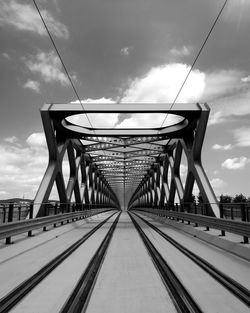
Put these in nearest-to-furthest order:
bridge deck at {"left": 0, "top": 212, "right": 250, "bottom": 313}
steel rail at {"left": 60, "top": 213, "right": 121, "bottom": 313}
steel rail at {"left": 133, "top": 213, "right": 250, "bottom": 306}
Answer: steel rail at {"left": 60, "top": 213, "right": 121, "bottom": 313} → bridge deck at {"left": 0, "top": 212, "right": 250, "bottom": 313} → steel rail at {"left": 133, "top": 213, "right": 250, "bottom": 306}

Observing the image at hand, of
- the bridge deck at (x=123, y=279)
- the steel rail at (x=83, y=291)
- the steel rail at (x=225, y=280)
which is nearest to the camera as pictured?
the steel rail at (x=83, y=291)

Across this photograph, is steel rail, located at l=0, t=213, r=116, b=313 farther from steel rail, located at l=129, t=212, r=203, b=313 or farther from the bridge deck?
steel rail, located at l=129, t=212, r=203, b=313

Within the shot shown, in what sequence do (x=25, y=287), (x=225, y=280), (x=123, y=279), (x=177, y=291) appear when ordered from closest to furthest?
(x=177, y=291), (x=25, y=287), (x=225, y=280), (x=123, y=279)

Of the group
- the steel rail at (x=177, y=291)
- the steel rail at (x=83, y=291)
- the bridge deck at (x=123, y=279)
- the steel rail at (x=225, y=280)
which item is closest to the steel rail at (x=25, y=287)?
the bridge deck at (x=123, y=279)

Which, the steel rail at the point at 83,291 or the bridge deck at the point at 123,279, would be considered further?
the bridge deck at the point at 123,279

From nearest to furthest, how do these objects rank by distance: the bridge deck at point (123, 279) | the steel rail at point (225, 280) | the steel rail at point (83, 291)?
the steel rail at point (83, 291)
the bridge deck at point (123, 279)
the steel rail at point (225, 280)

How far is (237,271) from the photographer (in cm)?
581

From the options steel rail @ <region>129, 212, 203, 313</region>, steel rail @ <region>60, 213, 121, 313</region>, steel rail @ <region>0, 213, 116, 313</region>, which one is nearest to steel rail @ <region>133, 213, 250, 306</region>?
steel rail @ <region>129, 212, 203, 313</region>

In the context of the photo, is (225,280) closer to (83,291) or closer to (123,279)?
(123,279)

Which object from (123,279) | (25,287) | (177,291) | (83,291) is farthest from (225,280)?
(25,287)

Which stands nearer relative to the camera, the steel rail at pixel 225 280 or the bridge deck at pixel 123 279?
the bridge deck at pixel 123 279

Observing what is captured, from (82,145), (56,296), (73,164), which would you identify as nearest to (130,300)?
(56,296)

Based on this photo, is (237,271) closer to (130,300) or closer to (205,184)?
(130,300)

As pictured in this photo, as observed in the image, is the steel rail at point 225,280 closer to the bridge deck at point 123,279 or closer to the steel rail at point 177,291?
the bridge deck at point 123,279
